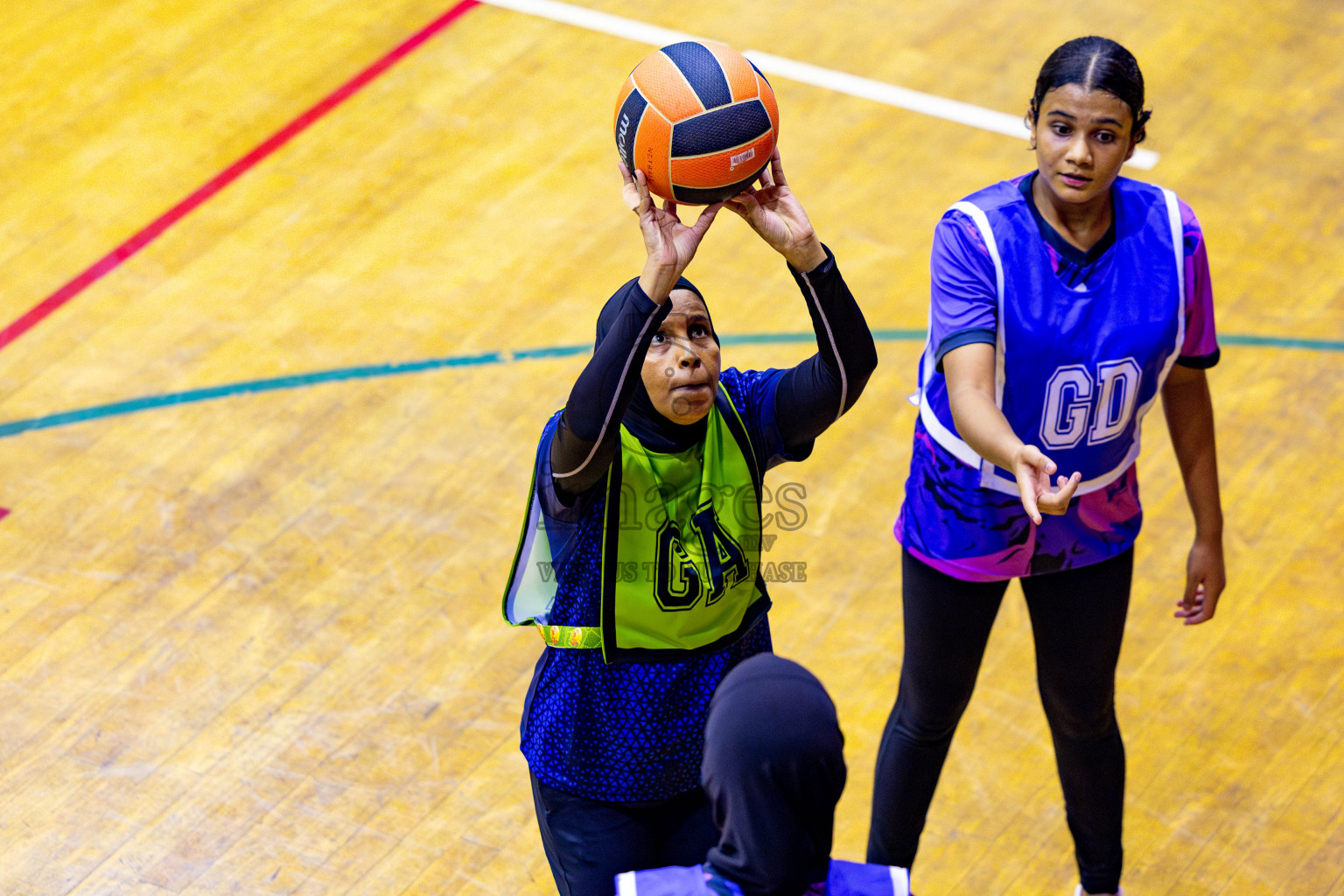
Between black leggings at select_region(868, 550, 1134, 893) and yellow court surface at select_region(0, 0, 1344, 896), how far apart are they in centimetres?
36

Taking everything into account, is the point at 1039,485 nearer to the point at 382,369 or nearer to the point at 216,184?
the point at 382,369

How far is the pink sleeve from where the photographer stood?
2938 mm

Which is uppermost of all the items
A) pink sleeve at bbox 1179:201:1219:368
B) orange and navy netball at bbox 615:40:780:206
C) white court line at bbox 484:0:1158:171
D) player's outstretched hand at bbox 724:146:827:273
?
orange and navy netball at bbox 615:40:780:206

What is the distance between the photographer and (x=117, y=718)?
418cm

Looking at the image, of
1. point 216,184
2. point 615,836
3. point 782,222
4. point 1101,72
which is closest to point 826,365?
point 782,222

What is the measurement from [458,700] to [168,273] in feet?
8.33

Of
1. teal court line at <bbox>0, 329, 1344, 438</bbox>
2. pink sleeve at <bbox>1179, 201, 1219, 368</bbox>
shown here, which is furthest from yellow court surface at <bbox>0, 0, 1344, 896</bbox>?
pink sleeve at <bbox>1179, 201, 1219, 368</bbox>

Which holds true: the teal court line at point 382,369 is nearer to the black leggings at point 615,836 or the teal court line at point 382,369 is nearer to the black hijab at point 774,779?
the black leggings at point 615,836

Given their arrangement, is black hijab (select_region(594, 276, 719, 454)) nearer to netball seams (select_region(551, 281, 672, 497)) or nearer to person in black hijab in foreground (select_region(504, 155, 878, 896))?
person in black hijab in foreground (select_region(504, 155, 878, 896))

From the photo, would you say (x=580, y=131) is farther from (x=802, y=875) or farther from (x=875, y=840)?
(x=802, y=875)

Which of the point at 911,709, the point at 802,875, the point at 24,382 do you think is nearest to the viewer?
the point at 802,875

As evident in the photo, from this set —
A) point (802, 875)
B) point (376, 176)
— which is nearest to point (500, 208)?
point (376, 176)

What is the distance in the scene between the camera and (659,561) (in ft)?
8.87

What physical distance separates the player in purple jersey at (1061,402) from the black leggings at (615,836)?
0.70 m
